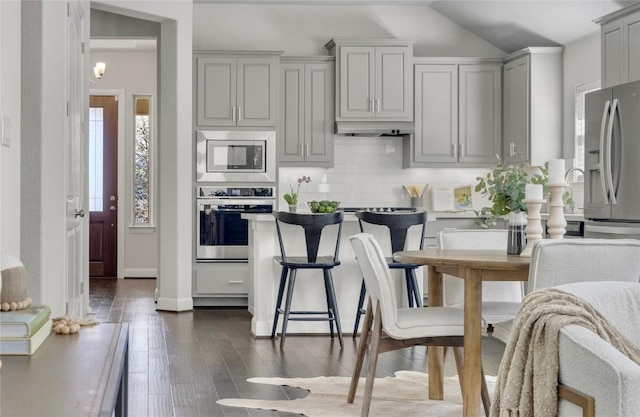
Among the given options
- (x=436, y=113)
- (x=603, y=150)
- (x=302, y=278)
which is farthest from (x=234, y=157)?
(x=603, y=150)

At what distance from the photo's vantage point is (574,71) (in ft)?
26.1

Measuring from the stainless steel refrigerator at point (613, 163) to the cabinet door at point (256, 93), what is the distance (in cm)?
299

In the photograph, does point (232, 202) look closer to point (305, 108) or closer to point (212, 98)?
point (212, 98)

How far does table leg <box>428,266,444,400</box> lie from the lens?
161 inches

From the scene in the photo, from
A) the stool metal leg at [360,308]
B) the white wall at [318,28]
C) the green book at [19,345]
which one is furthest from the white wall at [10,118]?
the white wall at [318,28]

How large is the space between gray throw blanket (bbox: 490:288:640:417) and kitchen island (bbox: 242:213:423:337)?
13.3 ft

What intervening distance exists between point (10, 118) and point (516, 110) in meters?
5.81

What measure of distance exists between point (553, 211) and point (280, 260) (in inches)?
98.2

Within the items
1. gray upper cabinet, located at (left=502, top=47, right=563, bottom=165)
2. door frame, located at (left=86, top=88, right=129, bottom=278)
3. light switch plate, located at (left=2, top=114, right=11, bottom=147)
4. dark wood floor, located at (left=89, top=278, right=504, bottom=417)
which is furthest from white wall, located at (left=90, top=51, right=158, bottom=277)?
light switch plate, located at (left=2, top=114, right=11, bottom=147)

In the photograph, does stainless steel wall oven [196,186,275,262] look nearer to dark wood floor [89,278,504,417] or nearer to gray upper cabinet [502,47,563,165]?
dark wood floor [89,278,504,417]

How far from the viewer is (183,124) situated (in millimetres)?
7609

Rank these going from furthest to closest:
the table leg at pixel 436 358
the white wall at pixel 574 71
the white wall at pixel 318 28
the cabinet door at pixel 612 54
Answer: the white wall at pixel 318 28
the white wall at pixel 574 71
the cabinet door at pixel 612 54
the table leg at pixel 436 358

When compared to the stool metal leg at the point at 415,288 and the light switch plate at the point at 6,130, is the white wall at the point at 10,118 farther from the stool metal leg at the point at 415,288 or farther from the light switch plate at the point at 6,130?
the stool metal leg at the point at 415,288

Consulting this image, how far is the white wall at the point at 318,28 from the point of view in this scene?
341 inches
